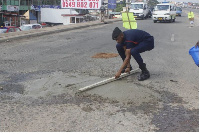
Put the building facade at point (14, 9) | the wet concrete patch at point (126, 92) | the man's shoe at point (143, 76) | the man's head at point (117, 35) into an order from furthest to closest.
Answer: the building facade at point (14, 9), the man's shoe at point (143, 76), the man's head at point (117, 35), the wet concrete patch at point (126, 92)

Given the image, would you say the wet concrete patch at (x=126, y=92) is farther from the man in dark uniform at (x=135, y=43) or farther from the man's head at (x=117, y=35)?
the man's head at (x=117, y=35)

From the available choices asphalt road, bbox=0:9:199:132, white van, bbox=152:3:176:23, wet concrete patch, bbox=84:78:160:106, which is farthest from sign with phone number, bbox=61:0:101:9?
wet concrete patch, bbox=84:78:160:106

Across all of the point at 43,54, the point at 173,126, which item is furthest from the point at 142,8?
the point at 173,126

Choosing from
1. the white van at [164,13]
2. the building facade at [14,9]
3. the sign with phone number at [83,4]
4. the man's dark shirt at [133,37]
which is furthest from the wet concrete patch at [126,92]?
the building facade at [14,9]

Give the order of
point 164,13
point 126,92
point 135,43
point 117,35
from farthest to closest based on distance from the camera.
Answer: point 164,13
point 135,43
point 117,35
point 126,92

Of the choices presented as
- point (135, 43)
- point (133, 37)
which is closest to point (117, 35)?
point (133, 37)

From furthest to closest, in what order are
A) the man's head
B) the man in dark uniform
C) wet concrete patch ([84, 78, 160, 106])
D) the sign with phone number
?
the sign with phone number, the man in dark uniform, the man's head, wet concrete patch ([84, 78, 160, 106])

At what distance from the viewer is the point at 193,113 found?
13.7 feet

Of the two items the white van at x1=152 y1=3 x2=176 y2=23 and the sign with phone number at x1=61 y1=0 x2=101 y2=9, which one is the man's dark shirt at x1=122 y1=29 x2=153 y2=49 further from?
the white van at x1=152 y1=3 x2=176 y2=23

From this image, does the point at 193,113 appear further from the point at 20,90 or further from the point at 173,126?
the point at 20,90

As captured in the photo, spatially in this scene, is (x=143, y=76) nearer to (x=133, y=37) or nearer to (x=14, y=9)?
(x=133, y=37)

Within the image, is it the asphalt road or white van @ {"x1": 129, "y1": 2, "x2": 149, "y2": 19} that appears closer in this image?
the asphalt road

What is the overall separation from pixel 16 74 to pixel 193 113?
13.6 ft

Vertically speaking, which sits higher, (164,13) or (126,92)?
(164,13)
